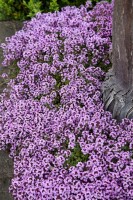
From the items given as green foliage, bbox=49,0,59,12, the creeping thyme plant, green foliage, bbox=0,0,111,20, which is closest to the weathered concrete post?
the creeping thyme plant

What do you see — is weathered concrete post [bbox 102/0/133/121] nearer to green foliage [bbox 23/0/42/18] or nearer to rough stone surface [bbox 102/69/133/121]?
rough stone surface [bbox 102/69/133/121]

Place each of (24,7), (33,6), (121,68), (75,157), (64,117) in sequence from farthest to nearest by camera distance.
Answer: (24,7) → (33,6) → (64,117) → (121,68) → (75,157)

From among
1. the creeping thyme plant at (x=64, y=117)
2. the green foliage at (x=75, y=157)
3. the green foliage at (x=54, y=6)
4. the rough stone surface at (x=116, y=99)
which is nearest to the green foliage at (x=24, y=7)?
the green foliage at (x=54, y=6)

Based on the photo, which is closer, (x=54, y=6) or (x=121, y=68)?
(x=121, y=68)

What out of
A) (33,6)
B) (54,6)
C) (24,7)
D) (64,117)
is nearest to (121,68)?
(64,117)

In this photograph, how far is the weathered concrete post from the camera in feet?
12.1

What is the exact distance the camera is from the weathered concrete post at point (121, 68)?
3693 millimetres

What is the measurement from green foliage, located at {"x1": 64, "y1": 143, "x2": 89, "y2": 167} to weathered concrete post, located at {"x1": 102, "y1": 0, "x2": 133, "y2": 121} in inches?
23.2

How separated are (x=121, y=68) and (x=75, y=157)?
3.07 ft

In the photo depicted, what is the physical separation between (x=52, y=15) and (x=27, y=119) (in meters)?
1.73

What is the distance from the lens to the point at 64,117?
4141 millimetres

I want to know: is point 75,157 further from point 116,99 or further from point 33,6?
point 33,6

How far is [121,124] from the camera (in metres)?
4.00

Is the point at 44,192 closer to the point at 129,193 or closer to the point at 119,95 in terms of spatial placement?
the point at 129,193
